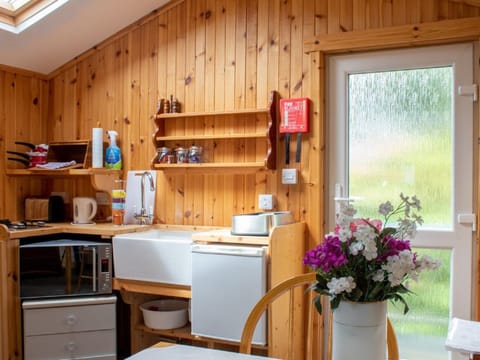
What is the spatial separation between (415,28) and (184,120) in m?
1.57

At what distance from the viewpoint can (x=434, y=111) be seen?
2711 millimetres

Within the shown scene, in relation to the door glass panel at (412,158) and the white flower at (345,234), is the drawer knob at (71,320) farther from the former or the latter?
the white flower at (345,234)

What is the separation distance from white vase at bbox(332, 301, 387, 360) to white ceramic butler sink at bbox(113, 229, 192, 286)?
1782 mm

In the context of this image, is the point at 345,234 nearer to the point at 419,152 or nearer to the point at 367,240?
the point at 367,240

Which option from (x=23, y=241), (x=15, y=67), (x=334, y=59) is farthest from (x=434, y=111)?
(x=15, y=67)

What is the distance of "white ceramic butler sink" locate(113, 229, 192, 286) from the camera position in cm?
275

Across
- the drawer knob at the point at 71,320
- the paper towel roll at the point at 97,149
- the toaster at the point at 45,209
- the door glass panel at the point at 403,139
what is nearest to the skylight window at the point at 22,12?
the paper towel roll at the point at 97,149

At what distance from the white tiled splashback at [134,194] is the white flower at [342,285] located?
8.35 ft

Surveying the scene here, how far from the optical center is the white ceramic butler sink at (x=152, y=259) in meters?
2.75

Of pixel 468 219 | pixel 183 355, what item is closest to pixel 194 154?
pixel 468 219

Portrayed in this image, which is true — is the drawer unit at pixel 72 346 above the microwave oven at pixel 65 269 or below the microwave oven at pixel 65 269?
below

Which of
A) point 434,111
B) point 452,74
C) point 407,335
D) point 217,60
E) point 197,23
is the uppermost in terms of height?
point 197,23

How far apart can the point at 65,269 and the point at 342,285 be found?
2.39m

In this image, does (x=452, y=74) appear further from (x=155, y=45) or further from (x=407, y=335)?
(x=155, y=45)
